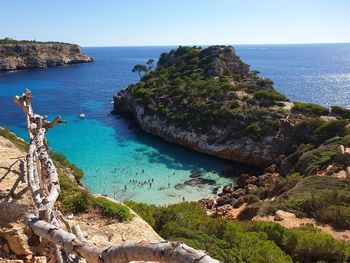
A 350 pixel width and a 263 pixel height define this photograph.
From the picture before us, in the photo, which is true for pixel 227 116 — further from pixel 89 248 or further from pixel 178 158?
pixel 89 248

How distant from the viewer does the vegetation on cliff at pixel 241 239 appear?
12396 millimetres

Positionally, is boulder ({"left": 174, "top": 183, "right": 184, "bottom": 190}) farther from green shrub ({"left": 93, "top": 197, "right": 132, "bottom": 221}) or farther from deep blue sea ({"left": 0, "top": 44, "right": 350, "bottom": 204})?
green shrub ({"left": 93, "top": 197, "right": 132, "bottom": 221})

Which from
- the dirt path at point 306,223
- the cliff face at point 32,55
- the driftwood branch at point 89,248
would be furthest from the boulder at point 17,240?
the cliff face at point 32,55

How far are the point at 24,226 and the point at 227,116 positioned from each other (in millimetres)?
38208

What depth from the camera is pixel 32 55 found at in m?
134

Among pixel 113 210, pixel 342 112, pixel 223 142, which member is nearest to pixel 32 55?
pixel 223 142

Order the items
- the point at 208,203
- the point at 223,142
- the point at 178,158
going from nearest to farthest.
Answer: the point at 208,203 → the point at 178,158 → the point at 223,142

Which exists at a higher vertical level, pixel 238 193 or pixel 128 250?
pixel 128 250

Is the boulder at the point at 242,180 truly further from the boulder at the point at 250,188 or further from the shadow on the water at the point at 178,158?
the shadow on the water at the point at 178,158

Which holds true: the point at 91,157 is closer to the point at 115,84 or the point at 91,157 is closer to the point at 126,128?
the point at 126,128

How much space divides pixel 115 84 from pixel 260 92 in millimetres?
58746

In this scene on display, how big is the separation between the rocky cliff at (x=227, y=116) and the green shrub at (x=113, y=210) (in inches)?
1066

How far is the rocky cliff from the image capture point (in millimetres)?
39812

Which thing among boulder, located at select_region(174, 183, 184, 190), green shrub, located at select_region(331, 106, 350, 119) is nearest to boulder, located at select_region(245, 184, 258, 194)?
boulder, located at select_region(174, 183, 184, 190)
